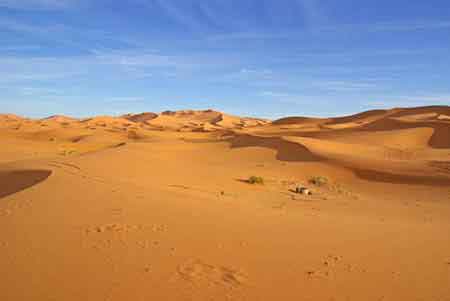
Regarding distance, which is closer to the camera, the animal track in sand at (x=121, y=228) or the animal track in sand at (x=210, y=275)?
the animal track in sand at (x=210, y=275)

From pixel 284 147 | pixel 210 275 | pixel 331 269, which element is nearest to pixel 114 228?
pixel 210 275

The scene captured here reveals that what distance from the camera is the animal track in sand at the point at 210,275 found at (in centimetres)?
385

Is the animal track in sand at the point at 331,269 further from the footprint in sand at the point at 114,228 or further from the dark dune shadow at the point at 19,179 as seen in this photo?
the dark dune shadow at the point at 19,179

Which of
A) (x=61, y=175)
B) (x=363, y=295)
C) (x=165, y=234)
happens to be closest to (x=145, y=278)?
(x=165, y=234)

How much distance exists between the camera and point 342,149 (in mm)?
20938

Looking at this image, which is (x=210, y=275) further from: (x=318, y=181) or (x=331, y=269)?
(x=318, y=181)

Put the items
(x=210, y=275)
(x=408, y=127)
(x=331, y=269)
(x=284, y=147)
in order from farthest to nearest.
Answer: (x=408, y=127) < (x=284, y=147) < (x=331, y=269) < (x=210, y=275)

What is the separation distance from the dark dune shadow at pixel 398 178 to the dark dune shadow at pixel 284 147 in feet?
9.16

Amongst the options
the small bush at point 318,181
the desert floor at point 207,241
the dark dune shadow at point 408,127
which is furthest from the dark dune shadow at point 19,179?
the dark dune shadow at point 408,127

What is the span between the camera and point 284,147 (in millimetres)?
21500

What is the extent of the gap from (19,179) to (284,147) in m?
14.7

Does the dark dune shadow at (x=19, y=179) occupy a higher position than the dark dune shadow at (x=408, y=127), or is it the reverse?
the dark dune shadow at (x=408, y=127)

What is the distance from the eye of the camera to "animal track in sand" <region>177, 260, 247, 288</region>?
12.6ft

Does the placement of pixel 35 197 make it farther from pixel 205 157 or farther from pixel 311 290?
pixel 205 157
